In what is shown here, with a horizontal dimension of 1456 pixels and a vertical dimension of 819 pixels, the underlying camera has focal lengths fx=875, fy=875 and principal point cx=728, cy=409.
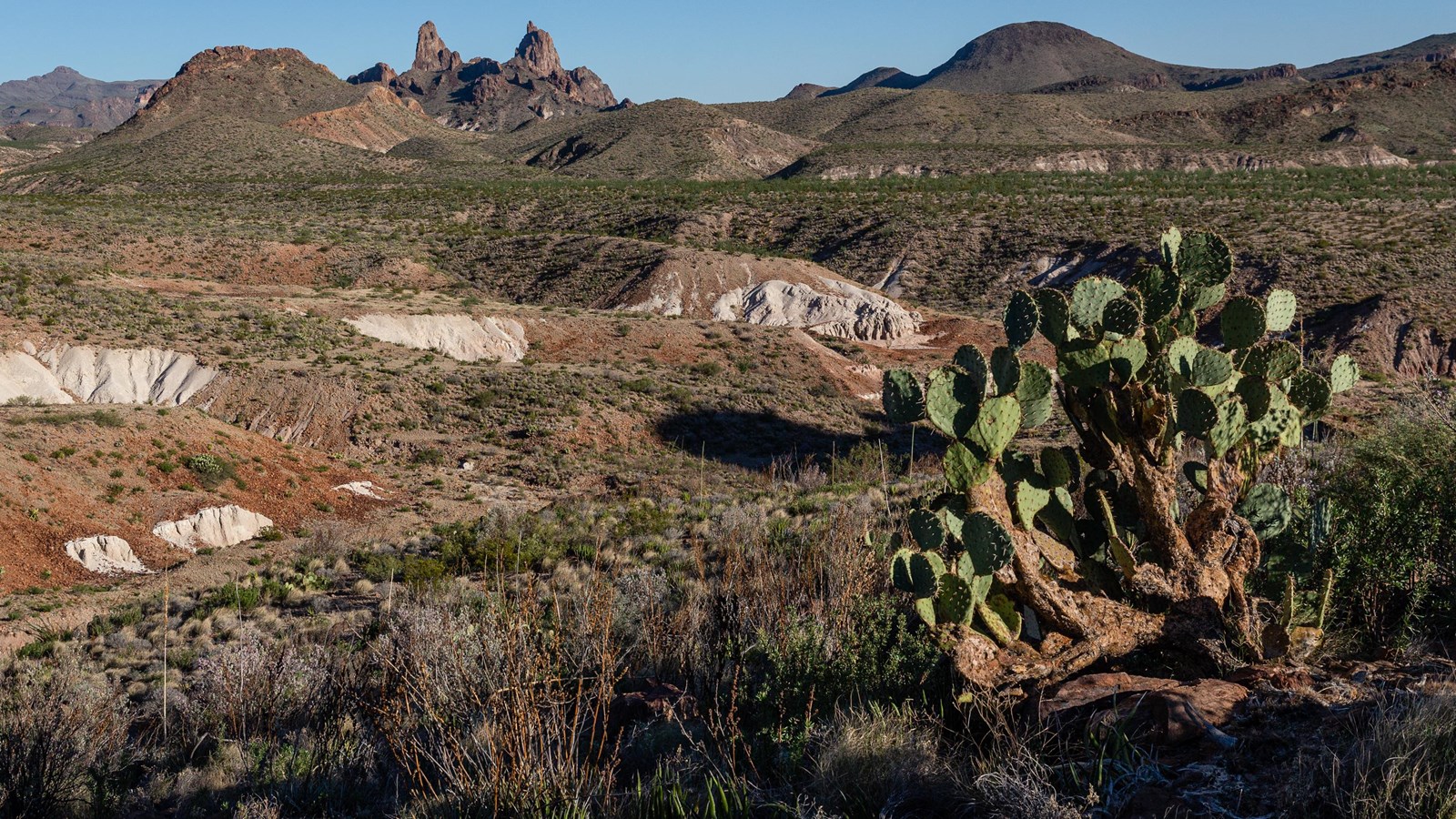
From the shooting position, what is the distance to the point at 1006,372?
5.00 metres

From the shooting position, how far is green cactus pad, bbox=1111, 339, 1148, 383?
525 cm

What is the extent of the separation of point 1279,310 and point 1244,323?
62cm

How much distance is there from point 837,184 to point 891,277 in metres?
21.9

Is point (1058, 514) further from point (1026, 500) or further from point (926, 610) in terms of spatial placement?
point (926, 610)

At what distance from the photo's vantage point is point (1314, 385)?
18.4ft

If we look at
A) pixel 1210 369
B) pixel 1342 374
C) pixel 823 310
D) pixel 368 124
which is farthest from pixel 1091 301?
pixel 368 124

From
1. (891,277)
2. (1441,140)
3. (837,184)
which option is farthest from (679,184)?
(1441,140)

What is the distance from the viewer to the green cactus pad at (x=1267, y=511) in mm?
5371

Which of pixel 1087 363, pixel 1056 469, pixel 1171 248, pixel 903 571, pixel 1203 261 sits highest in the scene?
pixel 1171 248

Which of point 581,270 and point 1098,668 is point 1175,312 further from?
point 581,270

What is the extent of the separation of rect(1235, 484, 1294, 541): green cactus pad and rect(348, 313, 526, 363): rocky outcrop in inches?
962

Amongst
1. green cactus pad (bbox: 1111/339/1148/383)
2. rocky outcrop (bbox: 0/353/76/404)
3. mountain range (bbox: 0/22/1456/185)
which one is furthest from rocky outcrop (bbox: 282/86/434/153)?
green cactus pad (bbox: 1111/339/1148/383)

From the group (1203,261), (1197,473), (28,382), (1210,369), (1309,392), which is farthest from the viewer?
(28,382)

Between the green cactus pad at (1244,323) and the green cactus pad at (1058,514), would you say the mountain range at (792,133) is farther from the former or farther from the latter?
the green cactus pad at (1058,514)
